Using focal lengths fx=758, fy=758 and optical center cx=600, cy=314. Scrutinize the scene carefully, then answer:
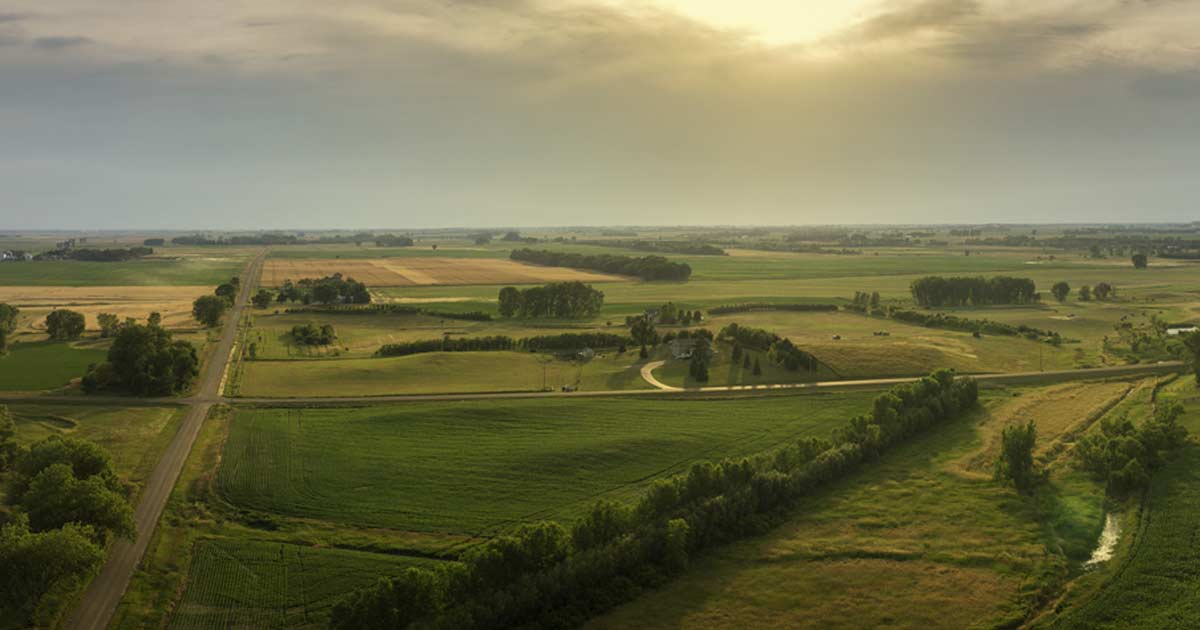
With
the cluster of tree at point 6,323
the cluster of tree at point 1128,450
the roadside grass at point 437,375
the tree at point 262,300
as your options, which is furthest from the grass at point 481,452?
the tree at point 262,300

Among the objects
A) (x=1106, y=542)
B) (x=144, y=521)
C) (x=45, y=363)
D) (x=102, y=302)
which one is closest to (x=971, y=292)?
(x=1106, y=542)

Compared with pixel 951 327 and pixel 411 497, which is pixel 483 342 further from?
pixel 951 327

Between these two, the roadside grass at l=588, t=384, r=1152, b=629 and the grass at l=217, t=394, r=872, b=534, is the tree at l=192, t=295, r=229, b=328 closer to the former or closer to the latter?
the grass at l=217, t=394, r=872, b=534

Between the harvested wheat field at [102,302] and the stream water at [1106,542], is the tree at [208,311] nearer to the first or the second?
the harvested wheat field at [102,302]

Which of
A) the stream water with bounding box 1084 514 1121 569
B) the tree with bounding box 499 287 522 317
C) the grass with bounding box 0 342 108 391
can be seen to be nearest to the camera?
the stream water with bounding box 1084 514 1121 569

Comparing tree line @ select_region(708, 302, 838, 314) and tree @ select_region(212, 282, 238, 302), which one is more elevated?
tree @ select_region(212, 282, 238, 302)

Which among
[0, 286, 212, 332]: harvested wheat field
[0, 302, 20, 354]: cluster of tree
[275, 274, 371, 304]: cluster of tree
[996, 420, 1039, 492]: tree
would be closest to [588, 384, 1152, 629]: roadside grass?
[996, 420, 1039, 492]: tree

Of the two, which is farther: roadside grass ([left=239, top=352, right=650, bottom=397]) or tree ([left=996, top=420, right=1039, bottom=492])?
roadside grass ([left=239, top=352, right=650, bottom=397])
